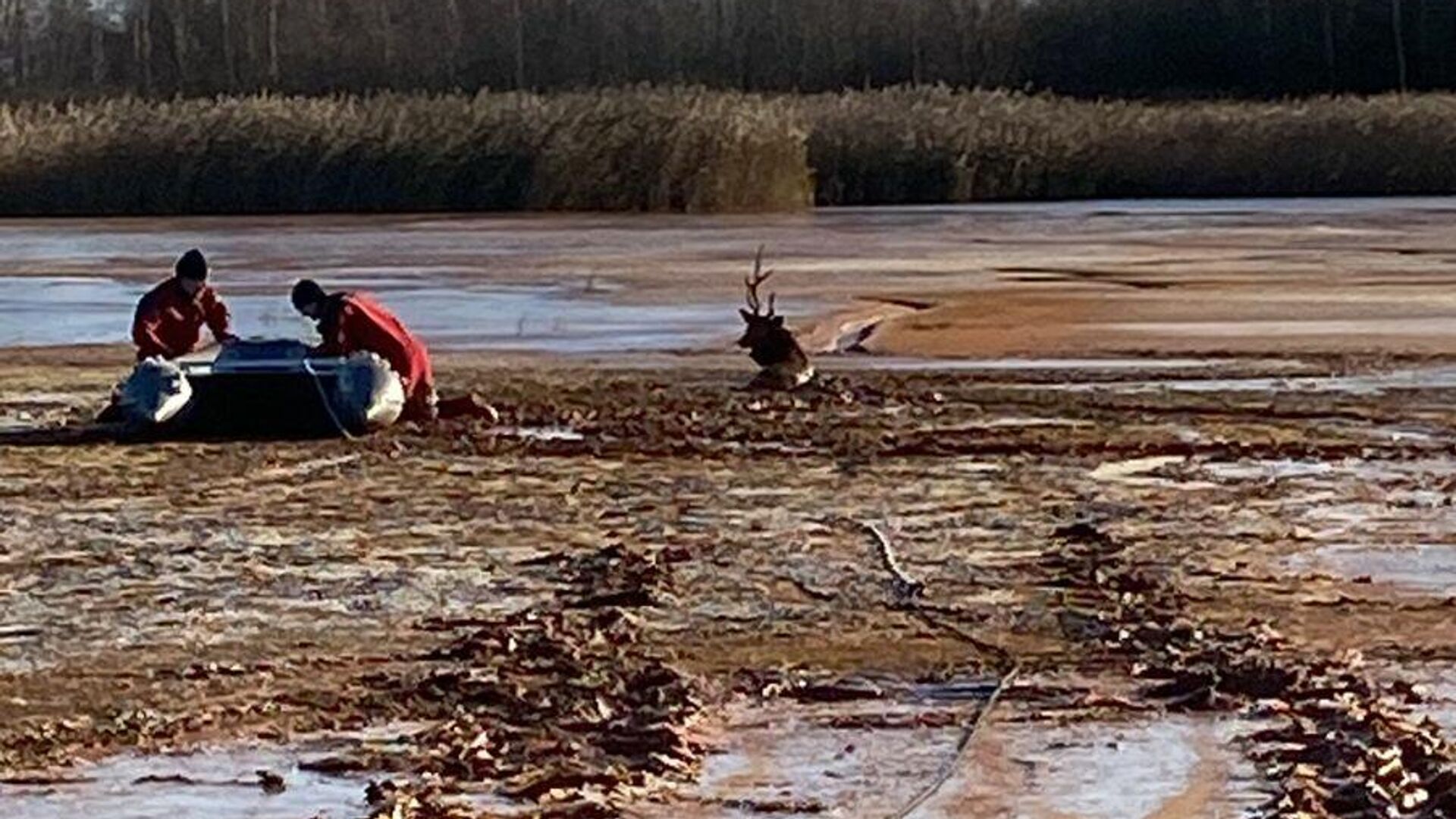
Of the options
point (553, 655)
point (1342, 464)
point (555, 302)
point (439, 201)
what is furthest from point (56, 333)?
point (439, 201)

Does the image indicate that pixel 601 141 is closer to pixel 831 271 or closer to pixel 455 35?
pixel 831 271

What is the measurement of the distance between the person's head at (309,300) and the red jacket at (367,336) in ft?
0.15

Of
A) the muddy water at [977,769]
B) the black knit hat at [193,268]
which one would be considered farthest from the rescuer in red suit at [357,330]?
the muddy water at [977,769]

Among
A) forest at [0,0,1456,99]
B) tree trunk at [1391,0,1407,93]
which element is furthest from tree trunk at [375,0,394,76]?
tree trunk at [1391,0,1407,93]

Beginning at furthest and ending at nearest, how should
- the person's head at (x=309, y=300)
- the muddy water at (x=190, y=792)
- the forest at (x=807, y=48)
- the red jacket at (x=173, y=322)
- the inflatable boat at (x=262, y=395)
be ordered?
the forest at (x=807, y=48) < the red jacket at (x=173, y=322) < the person's head at (x=309, y=300) < the inflatable boat at (x=262, y=395) < the muddy water at (x=190, y=792)

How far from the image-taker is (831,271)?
2622 centimetres

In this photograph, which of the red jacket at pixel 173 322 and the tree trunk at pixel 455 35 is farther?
the tree trunk at pixel 455 35

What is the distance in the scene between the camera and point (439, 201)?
4078 cm

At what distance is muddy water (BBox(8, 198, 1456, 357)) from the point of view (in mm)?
20484

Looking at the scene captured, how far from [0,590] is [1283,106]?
3571 centimetres

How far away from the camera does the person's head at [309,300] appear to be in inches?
560

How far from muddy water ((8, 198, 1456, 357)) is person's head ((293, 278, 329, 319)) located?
5.15 metres

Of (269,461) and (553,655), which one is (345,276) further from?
(553,655)

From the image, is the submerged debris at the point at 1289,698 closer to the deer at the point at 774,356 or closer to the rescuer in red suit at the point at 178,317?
the deer at the point at 774,356
